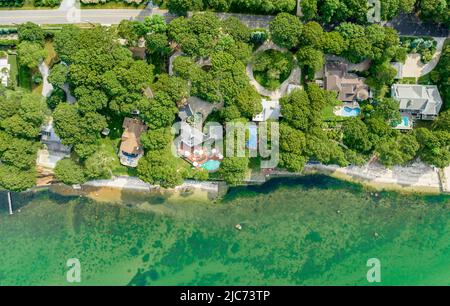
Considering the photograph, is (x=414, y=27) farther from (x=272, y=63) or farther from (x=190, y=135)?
(x=190, y=135)

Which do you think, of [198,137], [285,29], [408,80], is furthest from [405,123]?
[198,137]

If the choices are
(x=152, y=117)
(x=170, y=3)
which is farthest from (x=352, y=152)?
(x=170, y=3)

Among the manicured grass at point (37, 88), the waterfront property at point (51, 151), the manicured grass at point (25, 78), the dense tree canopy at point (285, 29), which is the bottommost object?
the waterfront property at point (51, 151)

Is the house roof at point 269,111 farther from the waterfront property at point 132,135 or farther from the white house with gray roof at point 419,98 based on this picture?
the white house with gray roof at point 419,98

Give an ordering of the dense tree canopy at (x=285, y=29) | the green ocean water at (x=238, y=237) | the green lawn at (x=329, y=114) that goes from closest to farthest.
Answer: the dense tree canopy at (x=285, y=29), the green lawn at (x=329, y=114), the green ocean water at (x=238, y=237)

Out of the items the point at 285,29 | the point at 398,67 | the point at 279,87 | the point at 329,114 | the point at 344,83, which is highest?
the point at 285,29

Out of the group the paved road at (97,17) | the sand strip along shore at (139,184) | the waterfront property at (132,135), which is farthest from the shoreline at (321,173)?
the paved road at (97,17)

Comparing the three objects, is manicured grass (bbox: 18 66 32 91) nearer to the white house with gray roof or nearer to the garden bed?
the white house with gray roof
